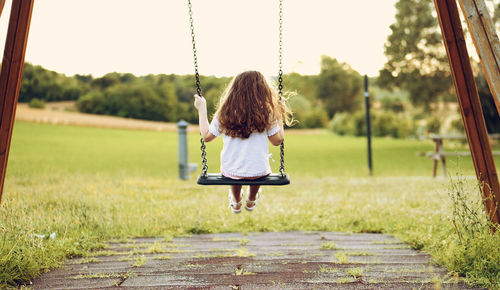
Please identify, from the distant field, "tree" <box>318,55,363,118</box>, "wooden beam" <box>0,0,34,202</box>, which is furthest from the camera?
"tree" <box>318,55,363,118</box>

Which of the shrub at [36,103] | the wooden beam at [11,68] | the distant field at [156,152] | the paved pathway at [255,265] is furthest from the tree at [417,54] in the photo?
the wooden beam at [11,68]

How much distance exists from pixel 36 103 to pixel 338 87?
22.8 m

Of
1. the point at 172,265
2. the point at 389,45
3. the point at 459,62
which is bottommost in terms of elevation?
the point at 172,265

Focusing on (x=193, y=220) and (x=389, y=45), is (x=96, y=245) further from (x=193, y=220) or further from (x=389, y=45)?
(x=389, y=45)

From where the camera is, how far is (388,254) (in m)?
4.56

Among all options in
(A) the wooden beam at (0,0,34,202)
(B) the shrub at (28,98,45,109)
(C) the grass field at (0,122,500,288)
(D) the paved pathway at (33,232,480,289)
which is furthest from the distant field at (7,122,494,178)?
(A) the wooden beam at (0,0,34,202)

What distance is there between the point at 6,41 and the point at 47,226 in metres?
2.18

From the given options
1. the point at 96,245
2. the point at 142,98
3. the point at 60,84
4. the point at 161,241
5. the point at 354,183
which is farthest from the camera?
the point at 142,98

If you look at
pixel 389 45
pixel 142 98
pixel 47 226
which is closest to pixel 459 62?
pixel 47 226

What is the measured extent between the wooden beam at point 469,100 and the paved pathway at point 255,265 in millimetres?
854

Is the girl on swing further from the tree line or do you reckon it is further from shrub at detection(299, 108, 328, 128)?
shrub at detection(299, 108, 328, 128)

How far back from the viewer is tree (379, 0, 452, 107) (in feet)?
73.6

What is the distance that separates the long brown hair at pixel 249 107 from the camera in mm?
4332

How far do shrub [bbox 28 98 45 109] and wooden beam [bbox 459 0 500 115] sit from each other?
67.6 ft
